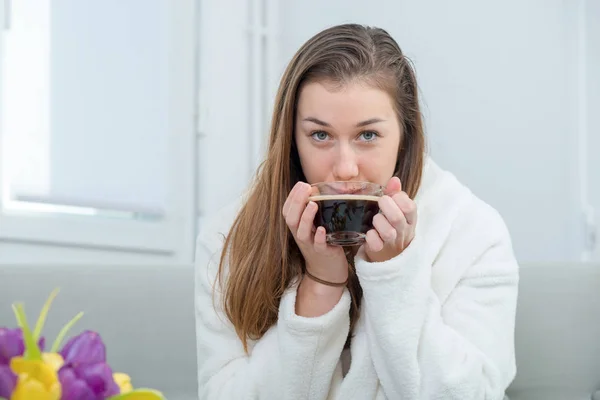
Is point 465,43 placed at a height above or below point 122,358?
above

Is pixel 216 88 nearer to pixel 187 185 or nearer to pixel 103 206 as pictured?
pixel 187 185

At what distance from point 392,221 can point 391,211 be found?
0.06 ft

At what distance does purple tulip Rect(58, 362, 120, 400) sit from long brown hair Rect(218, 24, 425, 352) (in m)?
0.95

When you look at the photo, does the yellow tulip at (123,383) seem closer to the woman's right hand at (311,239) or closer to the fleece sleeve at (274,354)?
the woman's right hand at (311,239)

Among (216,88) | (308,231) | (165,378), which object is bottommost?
(165,378)

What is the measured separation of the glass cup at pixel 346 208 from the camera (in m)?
1.27

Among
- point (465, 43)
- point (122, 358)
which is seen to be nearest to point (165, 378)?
point (122, 358)

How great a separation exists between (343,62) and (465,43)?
1762 mm

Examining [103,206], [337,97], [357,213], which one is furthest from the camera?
[103,206]

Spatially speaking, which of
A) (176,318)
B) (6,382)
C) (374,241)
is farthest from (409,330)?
(6,382)

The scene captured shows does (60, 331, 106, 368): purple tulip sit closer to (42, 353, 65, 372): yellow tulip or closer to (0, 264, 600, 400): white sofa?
(42, 353, 65, 372): yellow tulip

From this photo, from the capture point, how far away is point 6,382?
2.02 feet

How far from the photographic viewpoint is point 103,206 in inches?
115

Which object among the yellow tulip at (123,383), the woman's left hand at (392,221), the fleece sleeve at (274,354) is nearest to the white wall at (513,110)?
the fleece sleeve at (274,354)
